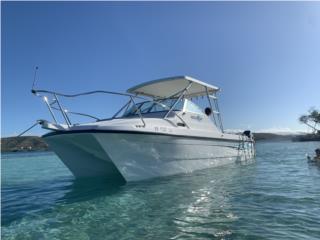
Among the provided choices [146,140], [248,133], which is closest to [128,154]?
[146,140]

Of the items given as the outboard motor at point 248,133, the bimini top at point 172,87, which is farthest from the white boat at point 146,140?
the outboard motor at point 248,133

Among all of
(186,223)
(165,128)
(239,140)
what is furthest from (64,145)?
(239,140)

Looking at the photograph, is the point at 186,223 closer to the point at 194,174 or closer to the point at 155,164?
the point at 155,164

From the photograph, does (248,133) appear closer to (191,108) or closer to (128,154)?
(191,108)

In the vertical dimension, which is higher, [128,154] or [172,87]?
[172,87]

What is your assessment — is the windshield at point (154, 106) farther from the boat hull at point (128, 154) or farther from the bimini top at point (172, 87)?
the boat hull at point (128, 154)

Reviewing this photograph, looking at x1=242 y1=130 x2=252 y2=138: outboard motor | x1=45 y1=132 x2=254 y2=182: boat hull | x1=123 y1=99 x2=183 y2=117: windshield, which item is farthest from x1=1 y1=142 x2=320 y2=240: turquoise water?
x1=242 y1=130 x2=252 y2=138: outboard motor

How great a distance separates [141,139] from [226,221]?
4741 millimetres

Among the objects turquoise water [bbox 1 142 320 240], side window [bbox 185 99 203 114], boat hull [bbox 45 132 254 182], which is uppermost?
side window [bbox 185 99 203 114]

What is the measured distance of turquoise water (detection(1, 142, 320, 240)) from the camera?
5.08 metres

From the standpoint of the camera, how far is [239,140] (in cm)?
1655

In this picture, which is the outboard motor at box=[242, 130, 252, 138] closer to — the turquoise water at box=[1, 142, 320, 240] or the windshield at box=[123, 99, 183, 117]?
the windshield at box=[123, 99, 183, 117]

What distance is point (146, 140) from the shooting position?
32.4 feet

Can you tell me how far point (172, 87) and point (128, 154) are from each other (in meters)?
4.92
